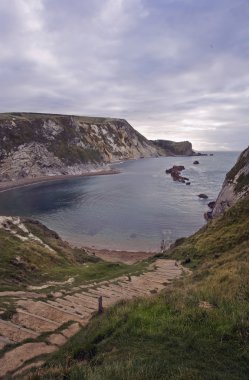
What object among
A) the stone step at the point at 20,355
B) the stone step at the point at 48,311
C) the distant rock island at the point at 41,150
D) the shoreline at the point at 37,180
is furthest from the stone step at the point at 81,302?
the distant rock island at the point at 41,150

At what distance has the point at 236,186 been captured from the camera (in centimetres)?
5241

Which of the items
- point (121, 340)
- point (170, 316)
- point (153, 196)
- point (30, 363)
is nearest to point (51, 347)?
point (30, 363)

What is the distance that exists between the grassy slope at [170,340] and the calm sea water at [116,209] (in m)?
43.4

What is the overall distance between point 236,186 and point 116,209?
37.6 meters

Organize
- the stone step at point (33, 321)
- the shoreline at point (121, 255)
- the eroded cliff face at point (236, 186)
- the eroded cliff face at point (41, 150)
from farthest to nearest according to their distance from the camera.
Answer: the eroded cliff face at point (41, 150) < the shoreline at point (121, 255) < the eroded cliff face at point (236, 186) < the stone step at point (33, 321)

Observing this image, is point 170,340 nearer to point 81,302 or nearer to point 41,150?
point 81,302

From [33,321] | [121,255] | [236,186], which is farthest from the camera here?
[236,186]

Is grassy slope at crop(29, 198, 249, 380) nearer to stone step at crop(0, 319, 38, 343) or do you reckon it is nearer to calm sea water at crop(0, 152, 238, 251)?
stone step at crop(0, 319, 38, 343)

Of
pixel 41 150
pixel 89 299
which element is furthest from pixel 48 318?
pixel 41 150

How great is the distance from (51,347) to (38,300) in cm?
519

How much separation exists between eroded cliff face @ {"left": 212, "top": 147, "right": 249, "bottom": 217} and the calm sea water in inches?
422

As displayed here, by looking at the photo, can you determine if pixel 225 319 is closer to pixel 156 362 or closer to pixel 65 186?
pixel 156 362

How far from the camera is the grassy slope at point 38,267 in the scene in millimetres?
24384

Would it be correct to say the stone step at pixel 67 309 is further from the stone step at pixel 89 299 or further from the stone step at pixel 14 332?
the stone step at pixel 14 332
